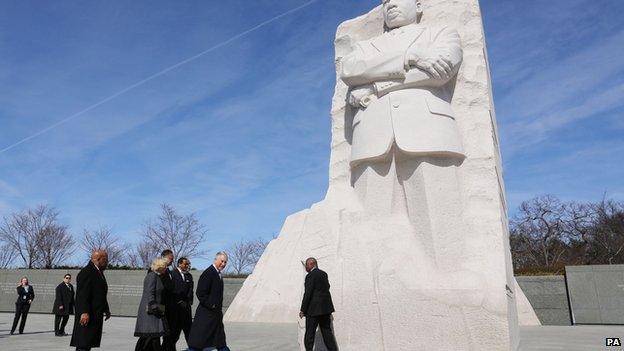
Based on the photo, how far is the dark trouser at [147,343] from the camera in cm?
488

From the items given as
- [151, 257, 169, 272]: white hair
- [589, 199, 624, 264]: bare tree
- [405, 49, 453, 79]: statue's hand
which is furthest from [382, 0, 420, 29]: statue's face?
[589, 199, 624, 264]: bare tree

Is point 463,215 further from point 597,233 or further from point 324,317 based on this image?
point 597,233

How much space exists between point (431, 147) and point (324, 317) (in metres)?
2.55

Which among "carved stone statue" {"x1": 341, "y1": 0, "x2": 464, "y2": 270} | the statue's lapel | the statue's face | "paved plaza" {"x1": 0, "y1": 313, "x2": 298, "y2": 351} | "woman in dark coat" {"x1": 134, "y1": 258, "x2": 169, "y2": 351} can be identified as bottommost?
"paved plaza" {"x1": 0, "y1": 313, "x2": 298, "y2": 351}

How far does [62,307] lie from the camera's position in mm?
9383

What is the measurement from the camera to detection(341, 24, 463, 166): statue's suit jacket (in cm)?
634

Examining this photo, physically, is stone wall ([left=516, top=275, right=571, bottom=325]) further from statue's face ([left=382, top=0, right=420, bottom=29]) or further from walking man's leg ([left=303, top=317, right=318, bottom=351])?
walking man's leg ([left=303, top=317, right=318, bottom=351])

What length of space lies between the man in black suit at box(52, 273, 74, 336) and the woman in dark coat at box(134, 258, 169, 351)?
207 inches

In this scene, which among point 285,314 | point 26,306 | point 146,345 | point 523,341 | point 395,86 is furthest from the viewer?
point 285,314

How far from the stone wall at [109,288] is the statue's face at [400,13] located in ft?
37.3

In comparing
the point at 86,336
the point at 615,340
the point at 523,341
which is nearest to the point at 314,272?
the point at 86,336

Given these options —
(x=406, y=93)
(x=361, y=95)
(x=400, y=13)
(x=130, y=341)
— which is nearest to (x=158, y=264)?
(x=130, y=341)

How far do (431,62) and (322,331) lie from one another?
3744mm

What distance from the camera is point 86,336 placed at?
15.0 feet
